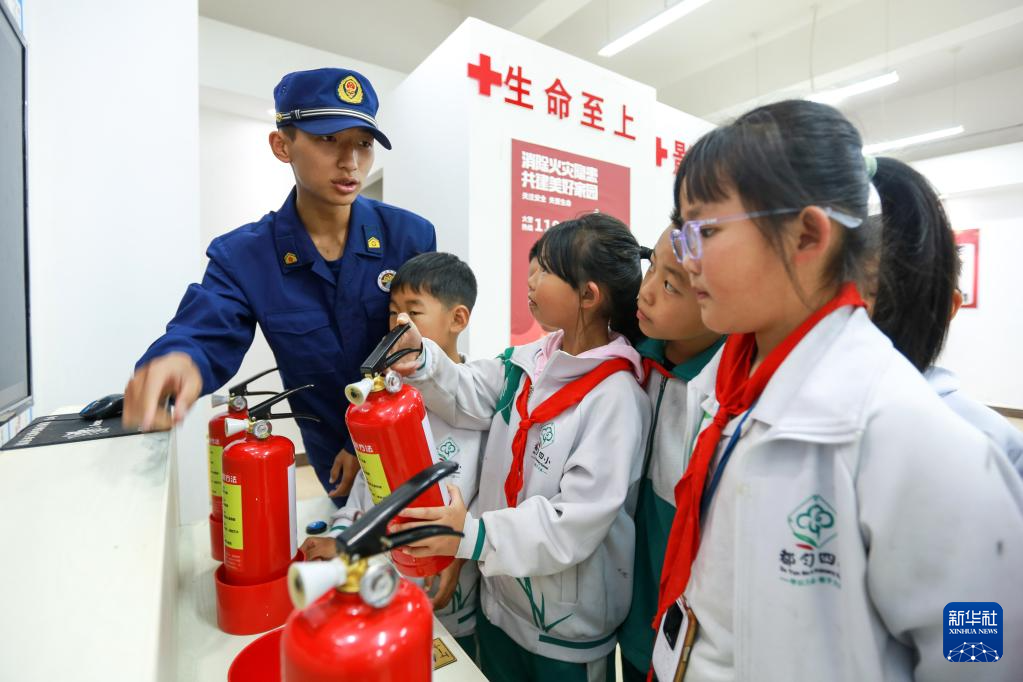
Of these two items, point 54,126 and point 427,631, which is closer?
point 427,631

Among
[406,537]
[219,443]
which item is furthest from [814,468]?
[219,443]

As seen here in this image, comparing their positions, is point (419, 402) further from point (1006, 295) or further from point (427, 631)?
point (1006, 295)

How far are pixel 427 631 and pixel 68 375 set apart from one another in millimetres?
1782

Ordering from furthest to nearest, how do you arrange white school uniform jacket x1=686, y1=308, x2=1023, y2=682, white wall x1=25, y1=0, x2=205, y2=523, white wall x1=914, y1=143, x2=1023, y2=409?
1. white wall x1=914, y1=143, x2=1023, y2=409
2. white wall x1=25, y1=0, x2=205, y2=523
3. white school uniform jacket x1=686, y1=308, x2=1023, y2=682

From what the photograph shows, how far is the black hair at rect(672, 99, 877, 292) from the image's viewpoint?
0.63m

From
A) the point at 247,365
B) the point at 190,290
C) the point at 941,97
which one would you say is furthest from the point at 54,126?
the point at 941,97

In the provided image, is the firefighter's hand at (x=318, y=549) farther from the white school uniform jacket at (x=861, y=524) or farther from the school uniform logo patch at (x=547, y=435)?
the white school uniform jacket at (x=861, y=524)

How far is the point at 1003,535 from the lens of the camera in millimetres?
529

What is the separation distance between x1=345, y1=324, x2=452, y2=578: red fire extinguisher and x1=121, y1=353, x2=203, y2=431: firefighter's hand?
0.35 m

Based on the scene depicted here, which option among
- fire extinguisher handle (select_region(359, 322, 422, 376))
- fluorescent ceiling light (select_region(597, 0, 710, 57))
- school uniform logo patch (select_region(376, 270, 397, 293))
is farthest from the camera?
fluorescent ceiling light (select_region(597, 0, 710, 57))

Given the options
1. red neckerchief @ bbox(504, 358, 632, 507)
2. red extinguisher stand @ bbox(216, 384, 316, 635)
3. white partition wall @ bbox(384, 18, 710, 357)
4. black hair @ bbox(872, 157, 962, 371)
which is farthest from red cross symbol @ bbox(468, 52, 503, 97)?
red extinguisher stand @ bbox(216, 384, 316, 635)

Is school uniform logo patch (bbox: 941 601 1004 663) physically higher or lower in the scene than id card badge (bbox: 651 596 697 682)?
higher

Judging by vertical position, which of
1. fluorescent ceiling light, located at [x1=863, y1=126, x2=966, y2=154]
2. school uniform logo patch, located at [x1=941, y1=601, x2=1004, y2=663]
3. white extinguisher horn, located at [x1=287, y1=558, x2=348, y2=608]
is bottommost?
school uniform logo patch, located at [x1=941, y1=601, x2=1004, y2=663]

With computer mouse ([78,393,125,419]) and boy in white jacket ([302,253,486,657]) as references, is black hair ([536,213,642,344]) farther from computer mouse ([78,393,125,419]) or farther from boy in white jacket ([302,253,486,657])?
computer mouse ([78,393,125,419])
